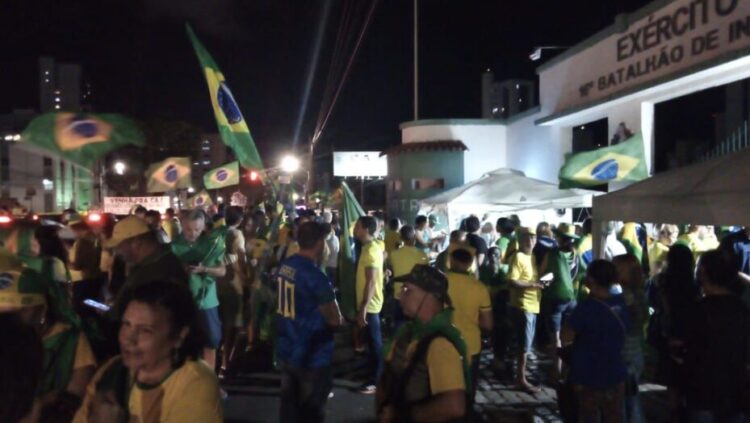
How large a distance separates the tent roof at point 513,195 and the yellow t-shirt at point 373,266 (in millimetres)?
6115

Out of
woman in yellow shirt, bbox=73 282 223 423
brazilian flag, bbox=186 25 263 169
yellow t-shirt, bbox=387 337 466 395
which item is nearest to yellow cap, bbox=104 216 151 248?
woman in yellow shirt, bbox=73 282 223 423

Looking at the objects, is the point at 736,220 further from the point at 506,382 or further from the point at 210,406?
the point at 506,382

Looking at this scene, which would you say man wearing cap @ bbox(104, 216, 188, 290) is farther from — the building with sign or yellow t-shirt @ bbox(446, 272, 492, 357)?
the building with sign

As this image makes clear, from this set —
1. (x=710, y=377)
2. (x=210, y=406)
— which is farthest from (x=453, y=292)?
(x=210, y=406)

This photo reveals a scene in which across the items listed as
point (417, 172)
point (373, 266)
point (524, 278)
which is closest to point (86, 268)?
point (373, 266)

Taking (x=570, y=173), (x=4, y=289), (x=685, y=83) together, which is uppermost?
(x=685, y=83)

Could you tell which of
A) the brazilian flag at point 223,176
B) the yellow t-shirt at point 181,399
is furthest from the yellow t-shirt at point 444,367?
the brazilian flag at point 223,176

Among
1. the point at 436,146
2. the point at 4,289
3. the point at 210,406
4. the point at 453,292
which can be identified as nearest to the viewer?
the point at 210,406

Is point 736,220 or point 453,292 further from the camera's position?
point 453,292

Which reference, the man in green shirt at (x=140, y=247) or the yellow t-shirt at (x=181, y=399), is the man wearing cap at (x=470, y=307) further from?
the yellow t-shirt at (x=181, y=399)

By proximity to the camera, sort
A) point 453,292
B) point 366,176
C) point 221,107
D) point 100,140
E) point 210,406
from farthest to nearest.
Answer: point 366,176, point 221,107, point 100,140, point 453,292, point 210,406

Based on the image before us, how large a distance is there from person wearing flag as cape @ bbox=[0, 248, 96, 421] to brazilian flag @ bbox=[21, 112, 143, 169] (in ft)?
14.3

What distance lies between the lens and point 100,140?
759 cm

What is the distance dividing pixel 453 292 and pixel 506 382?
3.00 meters
